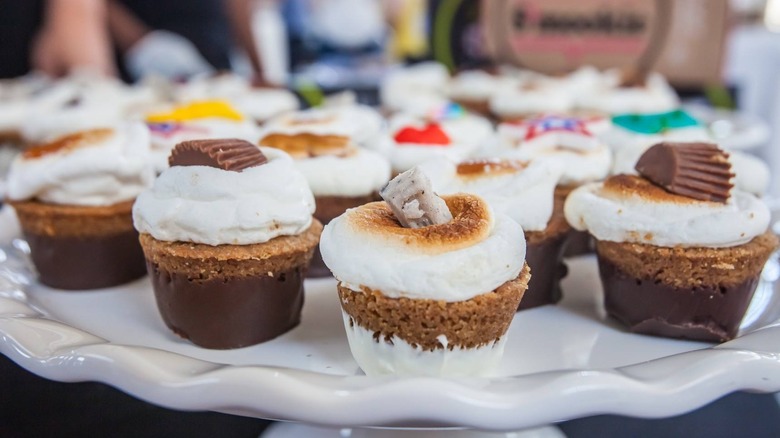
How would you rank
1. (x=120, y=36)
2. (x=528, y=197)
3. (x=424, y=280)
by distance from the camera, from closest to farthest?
(x=424, y=280) < (x=528, y=197) < (x=120, y=36)

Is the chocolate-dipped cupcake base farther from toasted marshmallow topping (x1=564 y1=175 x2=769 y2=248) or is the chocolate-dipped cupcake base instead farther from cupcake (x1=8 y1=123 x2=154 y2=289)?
cupcake (x1=8 y1=123 x2=154 y2=289)

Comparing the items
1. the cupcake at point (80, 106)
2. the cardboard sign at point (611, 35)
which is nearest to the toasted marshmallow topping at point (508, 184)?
the cupcake at point (80, 106)

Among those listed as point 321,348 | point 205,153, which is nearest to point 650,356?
point 321,348

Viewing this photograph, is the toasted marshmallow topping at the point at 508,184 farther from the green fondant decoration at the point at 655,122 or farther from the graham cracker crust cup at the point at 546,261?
the green fondant decoration at the point at 655,122

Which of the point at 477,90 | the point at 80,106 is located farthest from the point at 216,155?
the point at 477,90

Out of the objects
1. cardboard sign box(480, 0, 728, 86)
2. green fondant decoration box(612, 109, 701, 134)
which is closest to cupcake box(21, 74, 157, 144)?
green fondant decoration box(612, 109, 701, 134)

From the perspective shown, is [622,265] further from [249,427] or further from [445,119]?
[445,119]

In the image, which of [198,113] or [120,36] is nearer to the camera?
[198,113]

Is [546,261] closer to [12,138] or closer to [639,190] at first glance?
[639,190]
